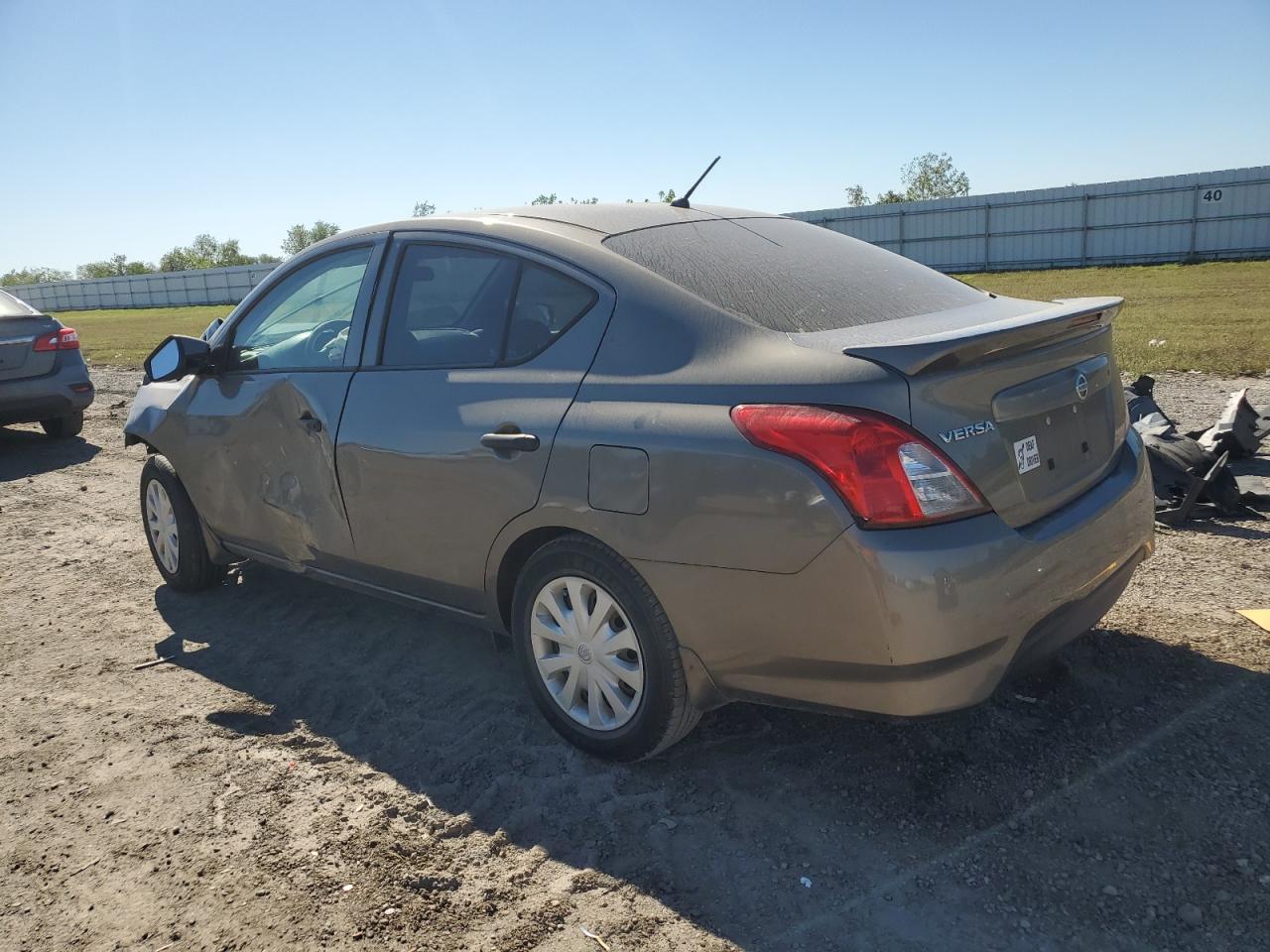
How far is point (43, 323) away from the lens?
9445 mm

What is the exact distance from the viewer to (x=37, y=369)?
930 cm

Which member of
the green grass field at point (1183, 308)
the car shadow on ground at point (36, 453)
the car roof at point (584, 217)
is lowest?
the car shadow on ground at point (36, 453)

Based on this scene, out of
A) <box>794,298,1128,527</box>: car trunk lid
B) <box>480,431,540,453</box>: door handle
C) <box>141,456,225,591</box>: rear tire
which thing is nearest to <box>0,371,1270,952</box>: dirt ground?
<box>141,456,225,591</box>: rear tire

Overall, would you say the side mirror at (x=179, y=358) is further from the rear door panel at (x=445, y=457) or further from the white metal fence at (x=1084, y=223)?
the white metal fence at (x=1084, y=223)

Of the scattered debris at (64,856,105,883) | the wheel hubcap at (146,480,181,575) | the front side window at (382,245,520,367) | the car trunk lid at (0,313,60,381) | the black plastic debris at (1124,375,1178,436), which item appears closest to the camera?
the scattered debris at (64,856,105,883)

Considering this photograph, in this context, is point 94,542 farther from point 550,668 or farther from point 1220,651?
point 1220,651

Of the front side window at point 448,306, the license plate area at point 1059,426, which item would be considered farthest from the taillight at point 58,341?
the license plate area at point 1059,426

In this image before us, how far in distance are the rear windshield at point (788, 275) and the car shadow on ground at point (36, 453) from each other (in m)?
7.31

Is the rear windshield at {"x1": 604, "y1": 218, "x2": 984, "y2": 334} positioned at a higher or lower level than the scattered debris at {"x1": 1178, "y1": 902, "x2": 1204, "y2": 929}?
higher

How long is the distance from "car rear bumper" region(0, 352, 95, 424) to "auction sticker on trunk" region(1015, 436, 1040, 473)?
9.25 metres

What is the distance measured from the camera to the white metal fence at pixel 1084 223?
31.2 m

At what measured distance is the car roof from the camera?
352cm

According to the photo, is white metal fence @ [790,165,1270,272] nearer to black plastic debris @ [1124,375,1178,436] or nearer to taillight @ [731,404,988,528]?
black plastic debris @ [1124,375,1178,436]

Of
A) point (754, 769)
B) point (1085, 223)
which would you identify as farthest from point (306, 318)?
point (1085, 223)
